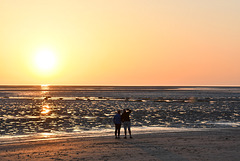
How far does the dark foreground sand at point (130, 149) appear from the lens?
1877 centimetres

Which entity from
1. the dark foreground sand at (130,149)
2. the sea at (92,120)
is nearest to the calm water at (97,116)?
the sea at (92,120)

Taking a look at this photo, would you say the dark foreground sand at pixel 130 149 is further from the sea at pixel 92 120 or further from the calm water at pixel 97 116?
the calm water at pixel 97 116

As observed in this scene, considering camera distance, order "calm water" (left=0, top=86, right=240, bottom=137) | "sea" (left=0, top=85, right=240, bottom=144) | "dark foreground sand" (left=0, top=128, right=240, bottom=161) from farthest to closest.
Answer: "calm water" (left=0, top=86, right=240, bottom=137) < "sea" (left=0, top=85, right=240, bottom=144) < "dark foreground sand" (left=0, top=128, right=240, bottom=161)

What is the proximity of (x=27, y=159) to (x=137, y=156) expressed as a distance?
232 inches

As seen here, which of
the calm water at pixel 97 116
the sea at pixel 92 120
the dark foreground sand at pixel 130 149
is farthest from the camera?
the calm water at pixel 97 116

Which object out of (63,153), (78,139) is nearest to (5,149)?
(63,153)

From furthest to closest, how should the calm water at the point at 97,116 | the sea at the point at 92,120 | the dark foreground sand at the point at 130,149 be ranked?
1. the calm water at the point at 97,116
2. the sea at the point at 92,120
3. the dark foreground sand at the point at 130,149

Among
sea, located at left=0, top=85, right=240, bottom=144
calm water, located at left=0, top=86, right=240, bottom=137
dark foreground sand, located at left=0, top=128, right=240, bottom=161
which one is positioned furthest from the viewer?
calm water, located at left=0, top=86, right=240, bottom=137

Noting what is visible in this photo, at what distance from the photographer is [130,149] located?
21.3 m

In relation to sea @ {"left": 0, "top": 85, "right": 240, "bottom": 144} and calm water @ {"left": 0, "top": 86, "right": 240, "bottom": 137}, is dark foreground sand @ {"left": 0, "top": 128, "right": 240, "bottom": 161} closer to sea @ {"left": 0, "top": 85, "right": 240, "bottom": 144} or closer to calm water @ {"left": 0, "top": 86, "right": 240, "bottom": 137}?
sea @ {"left": 0, "top": 85, "right": 240, "bottom": 144}

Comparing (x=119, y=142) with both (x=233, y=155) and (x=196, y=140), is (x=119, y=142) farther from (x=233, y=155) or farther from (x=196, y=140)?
(x=233, y=155)

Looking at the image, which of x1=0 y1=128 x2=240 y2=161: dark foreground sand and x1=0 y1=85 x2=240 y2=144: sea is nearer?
x1=0 y1=128 x2=240 y2=161: dark foreground sand

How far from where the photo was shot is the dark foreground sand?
18766mm

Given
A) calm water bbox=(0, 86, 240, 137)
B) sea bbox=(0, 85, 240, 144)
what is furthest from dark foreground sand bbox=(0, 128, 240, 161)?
calm water bbox=(0, 86, 240, 137)
